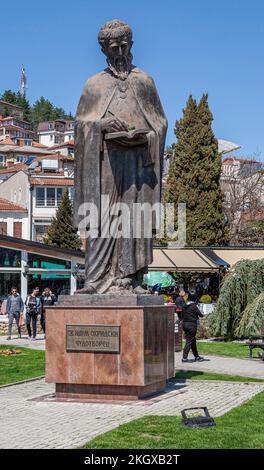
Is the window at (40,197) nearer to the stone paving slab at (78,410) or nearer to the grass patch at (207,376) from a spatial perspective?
the grass patch at (207,376)

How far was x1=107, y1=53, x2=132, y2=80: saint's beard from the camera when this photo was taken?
1257cm

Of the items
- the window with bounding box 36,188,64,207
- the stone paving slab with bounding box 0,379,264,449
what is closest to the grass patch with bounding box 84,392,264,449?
the stone paving slab with bounding box 0,379,264,449

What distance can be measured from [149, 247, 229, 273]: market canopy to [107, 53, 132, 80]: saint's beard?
23.9m

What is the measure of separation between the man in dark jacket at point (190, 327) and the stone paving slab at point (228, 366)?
0.70ft

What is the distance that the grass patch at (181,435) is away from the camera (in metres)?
8.38

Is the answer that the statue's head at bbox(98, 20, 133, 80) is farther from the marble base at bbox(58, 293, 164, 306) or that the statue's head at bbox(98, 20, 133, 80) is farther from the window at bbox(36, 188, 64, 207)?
the window at bbox(36, 188, 64, 207)

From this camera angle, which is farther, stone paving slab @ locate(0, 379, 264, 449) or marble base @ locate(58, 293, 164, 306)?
marble base @ locate(58, 293, 164, 306)

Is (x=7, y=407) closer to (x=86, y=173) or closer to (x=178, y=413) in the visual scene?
(x=178, y=413)

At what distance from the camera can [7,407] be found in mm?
11641

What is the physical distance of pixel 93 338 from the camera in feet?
38.2

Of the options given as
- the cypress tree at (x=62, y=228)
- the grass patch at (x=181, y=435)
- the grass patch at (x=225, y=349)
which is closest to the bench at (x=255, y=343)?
the grass patch at (x=225, y=349)

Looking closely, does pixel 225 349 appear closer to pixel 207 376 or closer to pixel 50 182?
pixel 207 376

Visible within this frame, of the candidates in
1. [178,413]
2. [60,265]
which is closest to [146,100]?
[178,413]

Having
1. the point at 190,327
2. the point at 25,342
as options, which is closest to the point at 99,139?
the point at 190,327
